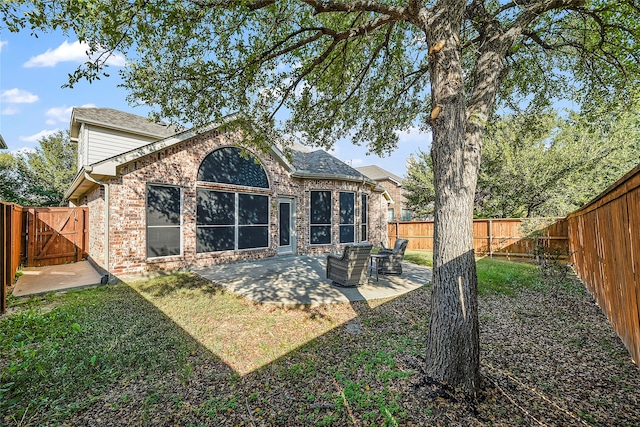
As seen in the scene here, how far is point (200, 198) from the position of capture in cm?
926

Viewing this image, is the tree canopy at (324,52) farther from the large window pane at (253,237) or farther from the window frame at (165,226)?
the large window pane at (253,237)

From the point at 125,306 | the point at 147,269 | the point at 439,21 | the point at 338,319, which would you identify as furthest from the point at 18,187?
the point at 439,21

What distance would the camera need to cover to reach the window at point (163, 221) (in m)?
8.27

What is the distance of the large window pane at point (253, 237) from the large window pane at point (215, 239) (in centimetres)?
31

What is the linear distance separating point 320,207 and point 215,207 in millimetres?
4685

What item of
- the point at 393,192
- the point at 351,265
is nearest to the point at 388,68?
the point at 351,265

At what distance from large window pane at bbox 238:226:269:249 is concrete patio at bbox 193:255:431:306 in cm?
69

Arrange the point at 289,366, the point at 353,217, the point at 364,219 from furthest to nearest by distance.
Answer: the point at 364,219 → the point at 353,217 → the point at 289,366

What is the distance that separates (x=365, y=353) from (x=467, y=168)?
285cm

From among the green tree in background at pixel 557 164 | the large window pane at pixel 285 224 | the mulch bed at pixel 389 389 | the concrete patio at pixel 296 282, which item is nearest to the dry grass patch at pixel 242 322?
the mulch bed at pixel 389 389

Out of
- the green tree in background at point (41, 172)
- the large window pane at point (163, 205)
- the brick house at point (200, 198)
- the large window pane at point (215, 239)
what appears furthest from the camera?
the green tree in background at point (41, 172)

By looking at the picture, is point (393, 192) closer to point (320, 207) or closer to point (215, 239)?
point (320, 207)

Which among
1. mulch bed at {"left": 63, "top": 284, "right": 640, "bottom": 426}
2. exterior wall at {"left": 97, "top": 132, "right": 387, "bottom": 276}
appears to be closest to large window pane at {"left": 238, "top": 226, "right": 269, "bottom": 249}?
exterior wall at {"left": 97, "top": 132, "right": 387, "bottom": 276}

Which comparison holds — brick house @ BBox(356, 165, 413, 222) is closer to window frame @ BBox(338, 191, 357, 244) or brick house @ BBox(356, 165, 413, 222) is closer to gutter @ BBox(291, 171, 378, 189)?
window frame @ BBox(338, 191, 357, 244)
